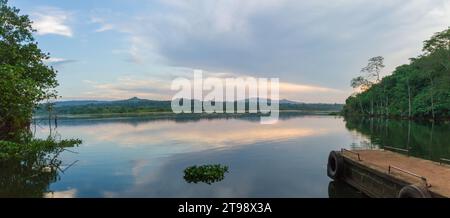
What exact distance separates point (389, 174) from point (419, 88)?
3788 inches

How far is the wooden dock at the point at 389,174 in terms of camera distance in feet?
45.5

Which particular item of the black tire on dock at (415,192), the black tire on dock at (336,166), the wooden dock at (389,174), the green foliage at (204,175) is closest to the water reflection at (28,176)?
the green foliage at (204,175)

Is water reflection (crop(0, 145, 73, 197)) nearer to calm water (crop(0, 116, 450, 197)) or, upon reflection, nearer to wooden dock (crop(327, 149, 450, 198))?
calm water (crop(0, 116, 450, 197))

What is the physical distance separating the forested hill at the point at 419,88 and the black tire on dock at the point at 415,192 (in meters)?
77.9

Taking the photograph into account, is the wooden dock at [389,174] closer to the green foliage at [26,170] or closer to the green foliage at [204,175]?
the green foliage at [204,175]

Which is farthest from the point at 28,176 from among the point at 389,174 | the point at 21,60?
the point at 389,174

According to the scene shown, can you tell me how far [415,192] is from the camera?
524 inches

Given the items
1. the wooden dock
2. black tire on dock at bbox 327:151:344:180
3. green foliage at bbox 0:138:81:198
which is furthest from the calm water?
the wooden dock

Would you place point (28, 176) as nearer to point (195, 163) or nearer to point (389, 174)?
point (195, 163)

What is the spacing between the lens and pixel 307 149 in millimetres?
41781

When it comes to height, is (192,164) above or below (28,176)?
below

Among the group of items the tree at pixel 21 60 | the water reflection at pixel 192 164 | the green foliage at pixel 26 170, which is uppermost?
the tree at pixel 21 60
